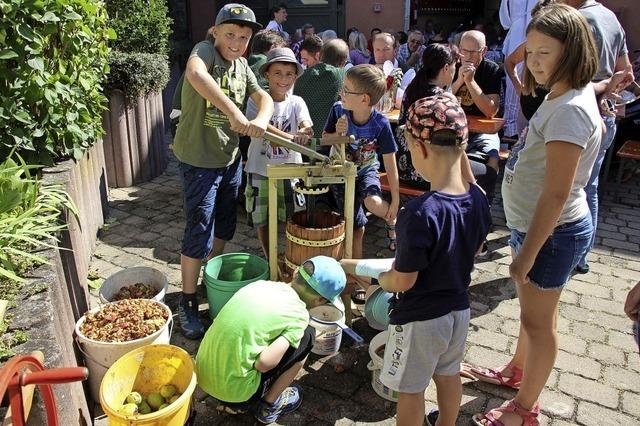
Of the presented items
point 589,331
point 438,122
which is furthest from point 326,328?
point 589,331

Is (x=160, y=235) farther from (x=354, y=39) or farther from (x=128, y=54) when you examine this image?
(x=354, y=39)

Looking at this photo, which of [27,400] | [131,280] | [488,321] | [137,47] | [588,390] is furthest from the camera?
[137,47]

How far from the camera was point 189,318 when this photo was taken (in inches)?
143

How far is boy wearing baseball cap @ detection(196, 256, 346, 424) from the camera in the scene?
2.58 meters

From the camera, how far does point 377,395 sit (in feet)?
10.2

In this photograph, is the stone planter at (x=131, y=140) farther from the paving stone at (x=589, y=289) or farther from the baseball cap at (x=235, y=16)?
the paving stone at (x=589, y=289)

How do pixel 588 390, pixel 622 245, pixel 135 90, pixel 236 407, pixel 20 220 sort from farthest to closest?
pixel 135 90 → pixel 622 245 → pixel 588 390 → pixel 236 407 → pixel 20 220

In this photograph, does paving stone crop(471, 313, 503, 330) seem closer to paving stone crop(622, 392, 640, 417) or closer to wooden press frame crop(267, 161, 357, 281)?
paving stone crop(622, 392, 640, 417)

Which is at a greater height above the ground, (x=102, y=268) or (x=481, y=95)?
(x=481, y=95)

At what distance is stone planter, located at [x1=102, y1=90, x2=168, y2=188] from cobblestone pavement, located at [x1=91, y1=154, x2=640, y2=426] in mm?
384

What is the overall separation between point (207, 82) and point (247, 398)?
5.76 ft

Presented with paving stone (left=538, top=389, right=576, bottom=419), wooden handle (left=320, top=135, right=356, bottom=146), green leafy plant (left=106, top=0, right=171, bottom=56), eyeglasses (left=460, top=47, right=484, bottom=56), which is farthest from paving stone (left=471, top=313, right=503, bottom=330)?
green leafy plant (left=106, top=0, right=171, bottom=56)

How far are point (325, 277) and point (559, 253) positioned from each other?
117cm

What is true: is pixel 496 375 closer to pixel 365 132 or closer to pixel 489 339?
pixel 489 339
